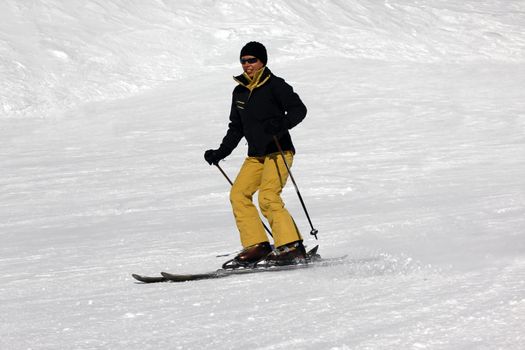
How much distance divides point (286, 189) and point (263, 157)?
584 cm

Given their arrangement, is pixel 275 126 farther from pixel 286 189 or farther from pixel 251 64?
pixel 286 189

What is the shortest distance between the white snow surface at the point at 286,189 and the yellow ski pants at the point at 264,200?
19.8 inches

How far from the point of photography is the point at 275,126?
6625 millimetres

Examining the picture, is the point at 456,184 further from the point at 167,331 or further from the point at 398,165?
the point at 167,331

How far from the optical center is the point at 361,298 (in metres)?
5.20

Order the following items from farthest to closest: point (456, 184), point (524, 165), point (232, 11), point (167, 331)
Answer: point (232, 11) < point (524, 165) < point (456, 184) < point (167, 331)

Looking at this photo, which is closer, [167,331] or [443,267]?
[167,331]

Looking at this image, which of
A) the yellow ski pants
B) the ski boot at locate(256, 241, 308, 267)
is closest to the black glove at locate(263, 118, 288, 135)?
the yellow ski pants

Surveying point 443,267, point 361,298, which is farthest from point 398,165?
point 361,298

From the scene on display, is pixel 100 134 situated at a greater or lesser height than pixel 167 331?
lesser

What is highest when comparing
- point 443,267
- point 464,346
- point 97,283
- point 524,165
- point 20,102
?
point 464,346

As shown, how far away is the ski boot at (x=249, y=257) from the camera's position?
688 cm

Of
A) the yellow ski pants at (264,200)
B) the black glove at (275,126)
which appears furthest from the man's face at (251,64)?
the yellow ski pants at (264,200)

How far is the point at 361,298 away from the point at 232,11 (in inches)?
1096
